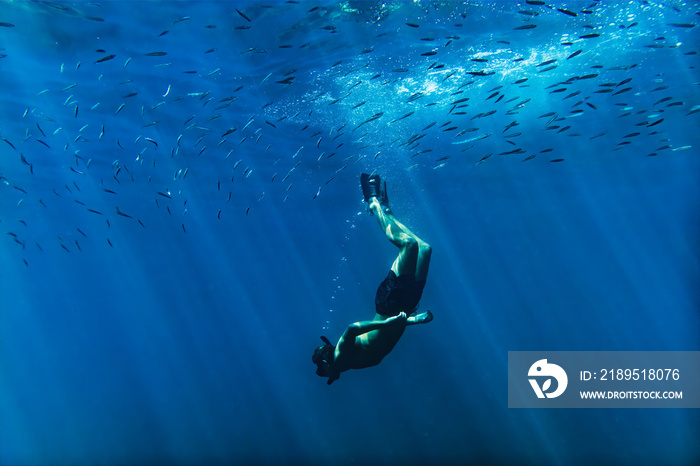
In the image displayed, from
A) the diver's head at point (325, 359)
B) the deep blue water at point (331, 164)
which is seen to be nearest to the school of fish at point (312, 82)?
the deep blue water at point (331, 164)

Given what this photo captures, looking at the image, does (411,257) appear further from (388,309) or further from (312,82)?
(312,82)

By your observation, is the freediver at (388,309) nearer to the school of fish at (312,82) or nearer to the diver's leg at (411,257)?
the diver's leg at (411,257)

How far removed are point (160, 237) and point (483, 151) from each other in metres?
34.1

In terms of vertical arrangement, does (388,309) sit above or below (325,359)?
above

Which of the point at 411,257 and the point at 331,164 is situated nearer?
the point at 411,257

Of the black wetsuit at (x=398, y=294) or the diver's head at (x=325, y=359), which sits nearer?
the diver's head at (x=325, y=359)

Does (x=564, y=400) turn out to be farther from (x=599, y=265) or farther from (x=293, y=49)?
(x=599, y=265)

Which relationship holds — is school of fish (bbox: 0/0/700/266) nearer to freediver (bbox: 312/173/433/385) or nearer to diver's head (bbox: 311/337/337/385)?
freediver (bbox: 312/173/433/385)

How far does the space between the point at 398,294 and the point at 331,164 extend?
16.4 metres

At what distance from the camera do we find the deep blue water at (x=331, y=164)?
10.9 meters

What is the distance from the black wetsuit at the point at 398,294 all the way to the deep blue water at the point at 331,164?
2.76 meters

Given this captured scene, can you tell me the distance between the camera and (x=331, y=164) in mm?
21953

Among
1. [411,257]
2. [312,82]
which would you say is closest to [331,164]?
[312,82]

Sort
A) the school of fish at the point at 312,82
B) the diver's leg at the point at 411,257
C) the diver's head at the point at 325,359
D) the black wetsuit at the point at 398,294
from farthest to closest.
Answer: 1. the school of fish at the point at 312,82
2. the diver's leg at the point at 411,257
3. the black wetsuit at the point at 398,294
4. the diver's head at the point at 325,359
